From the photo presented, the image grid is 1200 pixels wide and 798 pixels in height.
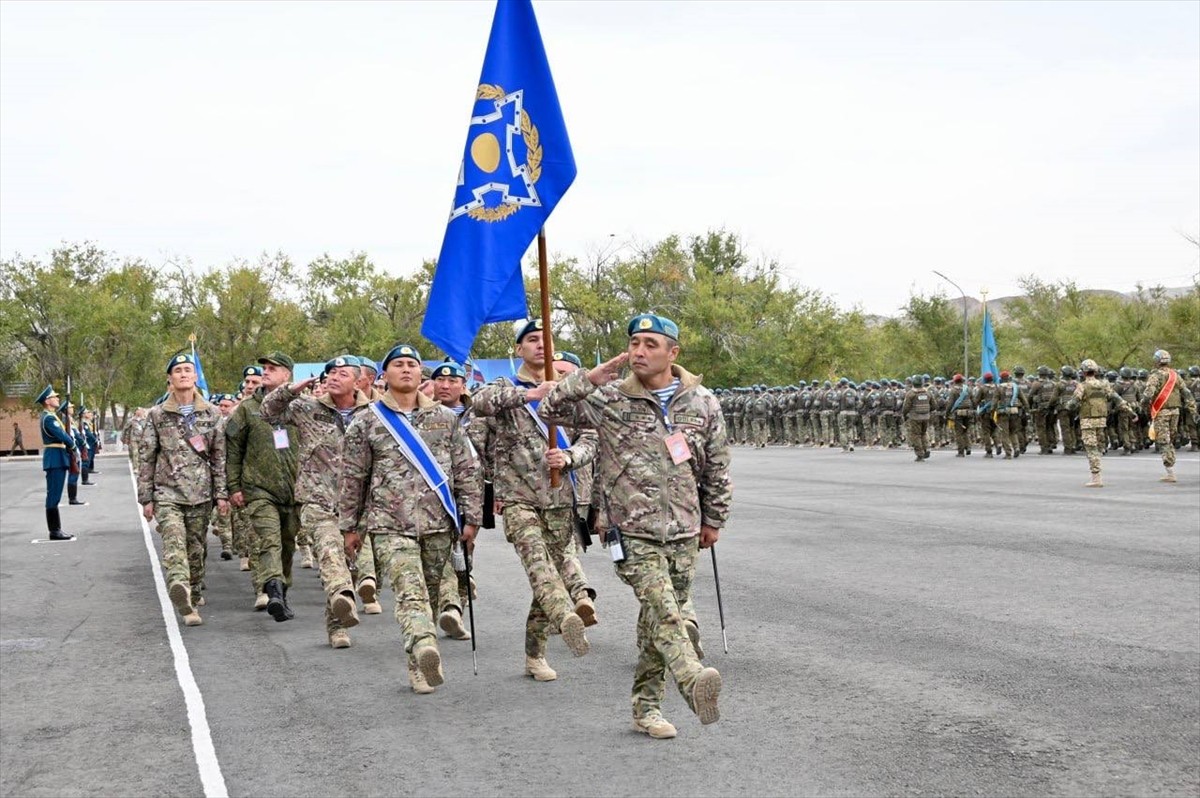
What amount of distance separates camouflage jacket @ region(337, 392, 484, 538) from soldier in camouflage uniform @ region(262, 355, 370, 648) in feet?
5.69

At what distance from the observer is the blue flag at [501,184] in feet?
27.2

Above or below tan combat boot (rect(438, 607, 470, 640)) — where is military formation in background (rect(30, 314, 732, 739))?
above

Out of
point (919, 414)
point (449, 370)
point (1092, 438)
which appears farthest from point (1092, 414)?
point (449, 370)

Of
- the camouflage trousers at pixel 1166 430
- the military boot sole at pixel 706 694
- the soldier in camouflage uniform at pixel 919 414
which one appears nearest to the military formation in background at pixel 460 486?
the military boot sole at pixel 706 694

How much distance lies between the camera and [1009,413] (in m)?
32.8

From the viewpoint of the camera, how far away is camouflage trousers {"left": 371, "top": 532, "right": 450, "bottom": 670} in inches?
303

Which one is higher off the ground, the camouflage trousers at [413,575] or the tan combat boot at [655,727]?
the camouflage trousers at [413,575]

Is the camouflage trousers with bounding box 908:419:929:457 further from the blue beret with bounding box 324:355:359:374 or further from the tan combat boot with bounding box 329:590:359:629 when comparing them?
the tan combat boot with bounding box 329:590:359:629

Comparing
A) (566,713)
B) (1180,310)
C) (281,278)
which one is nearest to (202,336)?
(281,278)

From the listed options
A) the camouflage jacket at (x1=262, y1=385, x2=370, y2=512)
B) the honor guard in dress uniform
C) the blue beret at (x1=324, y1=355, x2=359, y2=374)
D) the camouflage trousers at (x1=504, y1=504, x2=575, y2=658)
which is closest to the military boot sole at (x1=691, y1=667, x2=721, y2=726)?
the camouflage trousers at (x1=504, y1=504, x2=575, y2=658)

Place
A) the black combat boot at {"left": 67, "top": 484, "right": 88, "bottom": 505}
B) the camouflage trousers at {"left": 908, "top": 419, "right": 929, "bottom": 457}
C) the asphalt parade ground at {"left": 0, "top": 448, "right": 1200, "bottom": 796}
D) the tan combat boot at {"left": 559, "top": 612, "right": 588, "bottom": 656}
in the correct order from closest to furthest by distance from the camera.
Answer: the asphalt parade ground at {"left": 0, "top": 448, "right": 1200, "bottom": 796} → the tan combat boot at {"left": 559, "top": 612, "right": 588, "bottom": 656} → the black combat boot at {"left": 67, "top": 484, "right": 88, "bottom": 505} → the camouflage trousers at {"left": 908, "top": 419, "right": 929, "bottom": 457}

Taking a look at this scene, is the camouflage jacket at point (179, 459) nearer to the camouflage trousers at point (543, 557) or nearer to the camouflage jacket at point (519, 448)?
the camouflage jacket at point (519, 448)

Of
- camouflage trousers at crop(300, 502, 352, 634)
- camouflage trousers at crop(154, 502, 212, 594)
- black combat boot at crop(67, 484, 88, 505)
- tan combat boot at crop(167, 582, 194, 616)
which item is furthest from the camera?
black combat boot at crop(67, 484, 88, 505)

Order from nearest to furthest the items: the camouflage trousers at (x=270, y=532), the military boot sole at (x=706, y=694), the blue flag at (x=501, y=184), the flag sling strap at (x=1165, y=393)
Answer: the military boot sole at (x=706, y=694) < the blue flag at (x=501, y=184) < the camouflage trousers at (x=270, y=532) < the flag sling strap at (x=1165, y=393)
